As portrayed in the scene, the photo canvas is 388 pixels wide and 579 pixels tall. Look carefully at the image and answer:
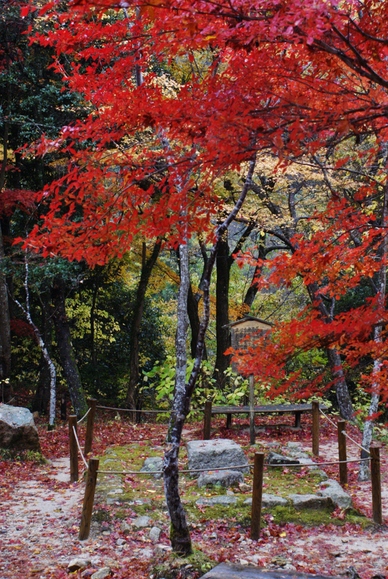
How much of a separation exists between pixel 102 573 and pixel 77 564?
32 cm

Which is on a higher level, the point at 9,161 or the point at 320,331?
the point at 9,161

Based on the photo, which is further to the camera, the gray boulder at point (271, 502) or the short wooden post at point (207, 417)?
the short wooden post at point (207, 417)

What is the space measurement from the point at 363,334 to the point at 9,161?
11.8 meters

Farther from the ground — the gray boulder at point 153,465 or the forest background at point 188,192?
the forest background at point 188,192

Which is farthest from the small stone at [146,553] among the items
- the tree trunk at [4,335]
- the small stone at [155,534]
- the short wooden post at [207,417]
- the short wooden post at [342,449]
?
the tree trunk at [4,335]

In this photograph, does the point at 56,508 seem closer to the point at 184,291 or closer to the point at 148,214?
the point at 184,291

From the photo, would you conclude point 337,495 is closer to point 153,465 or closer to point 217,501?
point 217,501

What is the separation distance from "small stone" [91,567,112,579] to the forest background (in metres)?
1.28

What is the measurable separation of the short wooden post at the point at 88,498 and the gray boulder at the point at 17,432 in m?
A: 3.87

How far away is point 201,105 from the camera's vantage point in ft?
13.9

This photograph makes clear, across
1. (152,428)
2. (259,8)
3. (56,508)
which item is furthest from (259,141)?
(152,428)

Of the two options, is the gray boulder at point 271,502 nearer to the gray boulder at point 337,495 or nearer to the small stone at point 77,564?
the gray boulder at point 337,495

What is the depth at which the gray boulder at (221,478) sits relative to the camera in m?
7.94

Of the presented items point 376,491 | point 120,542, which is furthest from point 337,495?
point 120,542
